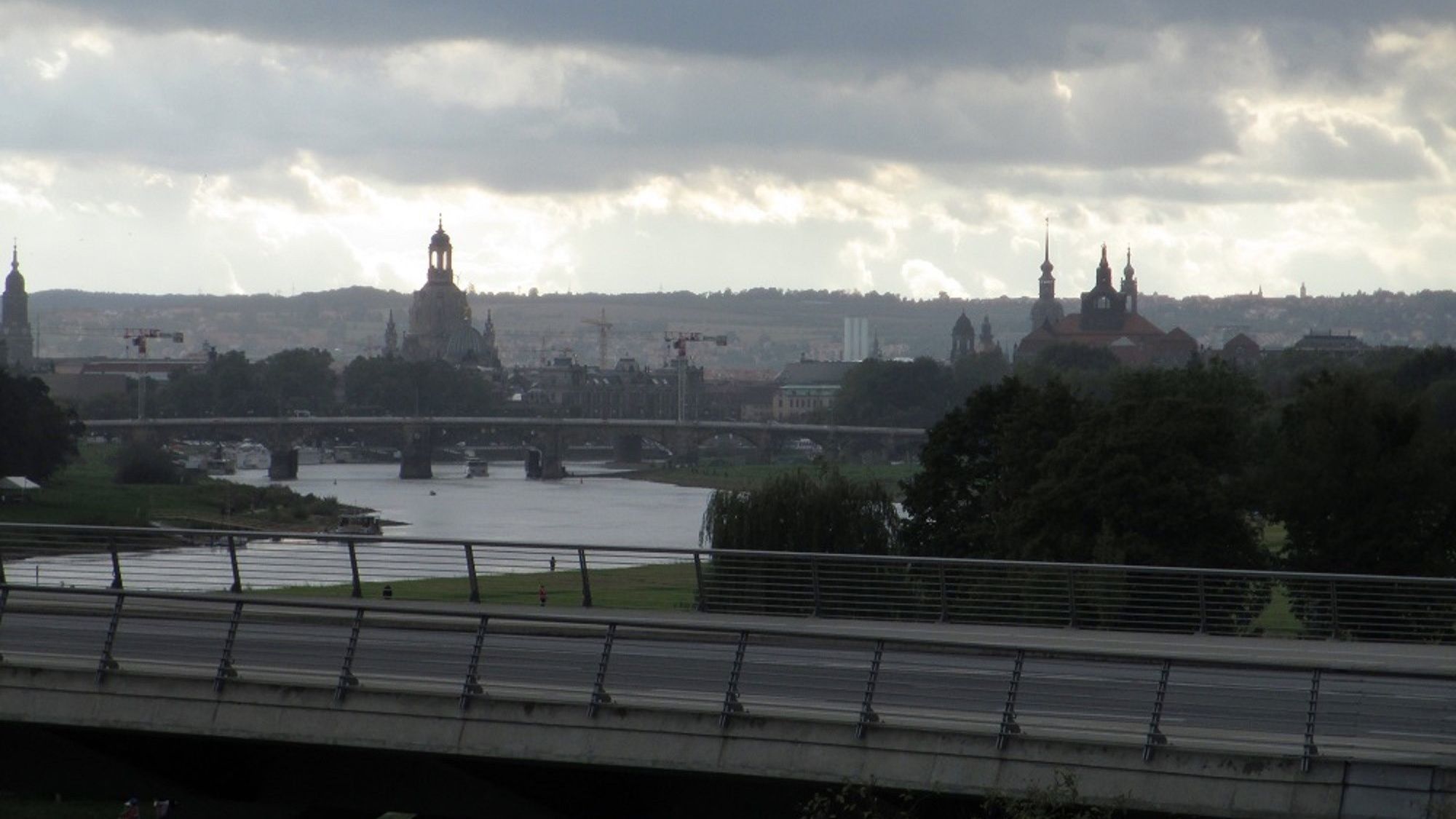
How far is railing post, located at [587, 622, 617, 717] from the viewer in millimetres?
10141

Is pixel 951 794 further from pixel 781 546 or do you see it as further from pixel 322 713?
pixel 781 546

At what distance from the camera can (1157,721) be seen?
9.30 m

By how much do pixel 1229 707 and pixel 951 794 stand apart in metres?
1.30

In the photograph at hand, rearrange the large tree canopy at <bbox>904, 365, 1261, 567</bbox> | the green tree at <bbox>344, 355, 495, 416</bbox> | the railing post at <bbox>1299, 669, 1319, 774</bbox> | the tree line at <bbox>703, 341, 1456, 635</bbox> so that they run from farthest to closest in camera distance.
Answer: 1. the green tree at <bbox>344, 355, 495, 416</bbox>
2. the tree line at <bbox>703, 341, 1456, 635</bbox>
3. the large tree canopy at <bbox>904, 365, 1261, 567</bbox>
4. the railing post at <bbox>1299, 669, 1319, 774</bbox>

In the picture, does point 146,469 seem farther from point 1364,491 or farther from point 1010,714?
point 1010,714

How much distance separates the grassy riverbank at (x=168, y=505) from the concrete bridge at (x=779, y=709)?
44.0 m

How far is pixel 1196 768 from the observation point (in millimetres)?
9094

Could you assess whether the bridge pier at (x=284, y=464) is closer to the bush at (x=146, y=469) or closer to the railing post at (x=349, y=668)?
the bush at (x=146, y=469)

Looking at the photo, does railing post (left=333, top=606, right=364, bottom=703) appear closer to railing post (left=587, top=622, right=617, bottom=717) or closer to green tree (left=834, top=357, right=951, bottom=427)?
railing post (left=587, top=622, right=617, bottom=717)

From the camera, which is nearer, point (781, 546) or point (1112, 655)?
point (1112, 655)

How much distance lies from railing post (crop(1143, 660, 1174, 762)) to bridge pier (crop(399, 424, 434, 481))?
338 feet

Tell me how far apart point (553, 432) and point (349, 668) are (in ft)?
349

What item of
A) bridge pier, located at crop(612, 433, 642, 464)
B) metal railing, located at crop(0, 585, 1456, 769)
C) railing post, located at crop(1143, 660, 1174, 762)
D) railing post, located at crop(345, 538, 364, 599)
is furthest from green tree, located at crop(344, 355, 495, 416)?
railing post, located at crop(1143, 660, 1174, 762)

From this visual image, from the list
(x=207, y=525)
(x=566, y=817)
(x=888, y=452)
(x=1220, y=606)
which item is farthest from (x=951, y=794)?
(x=888, y=452)
